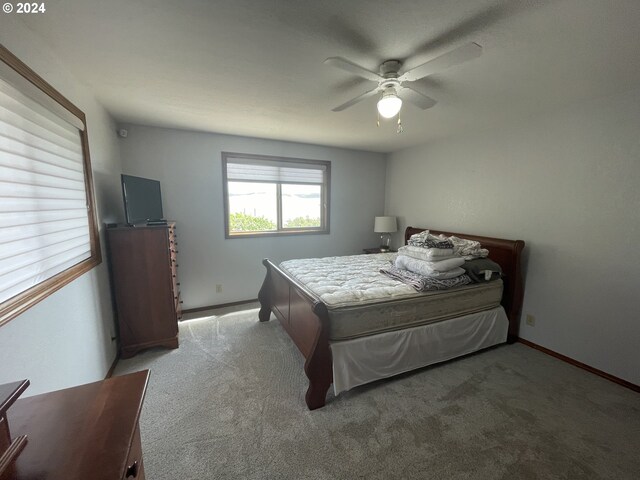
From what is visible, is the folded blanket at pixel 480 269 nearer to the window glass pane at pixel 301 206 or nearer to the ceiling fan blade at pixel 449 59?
the ceiling fan blade at pixel 449 59

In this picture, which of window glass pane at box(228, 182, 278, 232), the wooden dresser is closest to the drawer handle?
the wooden dresser

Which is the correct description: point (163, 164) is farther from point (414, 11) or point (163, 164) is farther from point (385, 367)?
point (385, 367)

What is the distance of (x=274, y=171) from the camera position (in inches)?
150

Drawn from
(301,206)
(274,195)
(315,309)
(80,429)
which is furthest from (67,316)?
(301,206)

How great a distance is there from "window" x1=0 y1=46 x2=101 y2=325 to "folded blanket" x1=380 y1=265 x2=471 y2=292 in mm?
2487

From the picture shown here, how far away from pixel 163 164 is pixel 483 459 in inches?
157

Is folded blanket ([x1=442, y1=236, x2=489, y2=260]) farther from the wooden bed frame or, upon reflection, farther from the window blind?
the window blind

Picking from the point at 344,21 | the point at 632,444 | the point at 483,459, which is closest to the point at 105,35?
the point at 344,21

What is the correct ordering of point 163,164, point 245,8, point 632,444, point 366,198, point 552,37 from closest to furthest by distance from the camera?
point 245,8 → point 552,37 → point 632,444 → point 163,164 → point 366,198

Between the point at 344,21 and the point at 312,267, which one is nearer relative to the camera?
the point at 344,21

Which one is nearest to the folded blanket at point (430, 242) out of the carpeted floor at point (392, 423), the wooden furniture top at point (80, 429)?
the carpeted floor at point (392, 423)

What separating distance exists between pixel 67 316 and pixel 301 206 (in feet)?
9.78

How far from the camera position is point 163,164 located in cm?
319

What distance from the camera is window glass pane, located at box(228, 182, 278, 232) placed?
3.66 meters
